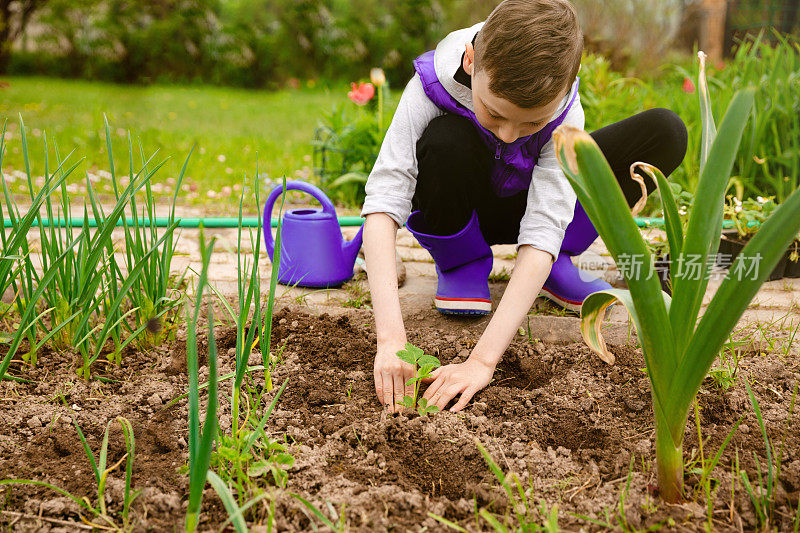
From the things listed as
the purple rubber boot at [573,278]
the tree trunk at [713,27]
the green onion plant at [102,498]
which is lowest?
the green onion plant at [102,498]

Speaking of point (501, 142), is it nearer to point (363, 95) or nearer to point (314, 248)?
point (314, 248)

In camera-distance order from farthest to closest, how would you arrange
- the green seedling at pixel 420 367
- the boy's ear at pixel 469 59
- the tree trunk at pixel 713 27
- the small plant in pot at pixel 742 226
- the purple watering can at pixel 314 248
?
the tree trunk at pixel 713 27 < the small plant in pot at pixel 742 226 < the purple watering can at pixel 314 248 < the boy's ear at pixel 469 59 < the green seedling at pixel 420 367

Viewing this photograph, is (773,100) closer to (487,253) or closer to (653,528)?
(487,253)

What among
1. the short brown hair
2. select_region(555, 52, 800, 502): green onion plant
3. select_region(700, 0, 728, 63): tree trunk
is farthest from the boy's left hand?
select_region(700, 0, 728, 63): tree trunk

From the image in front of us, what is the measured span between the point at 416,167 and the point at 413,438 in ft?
2.55

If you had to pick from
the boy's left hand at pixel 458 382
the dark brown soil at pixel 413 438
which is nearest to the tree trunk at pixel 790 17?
the dark brown soil at pixel 413 438

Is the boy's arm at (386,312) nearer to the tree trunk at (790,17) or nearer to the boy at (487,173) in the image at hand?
the boy at (487,173)

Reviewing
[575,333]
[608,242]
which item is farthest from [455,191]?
[608,242]

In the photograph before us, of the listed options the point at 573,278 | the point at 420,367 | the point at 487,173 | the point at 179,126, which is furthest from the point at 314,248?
the point at 179,126

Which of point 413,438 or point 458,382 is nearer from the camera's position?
point 413,438

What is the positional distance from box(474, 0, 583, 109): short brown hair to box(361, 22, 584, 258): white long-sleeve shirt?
214mm

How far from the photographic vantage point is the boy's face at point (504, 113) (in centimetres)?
136

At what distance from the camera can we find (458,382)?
1.33 metres

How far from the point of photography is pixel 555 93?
1.35m
